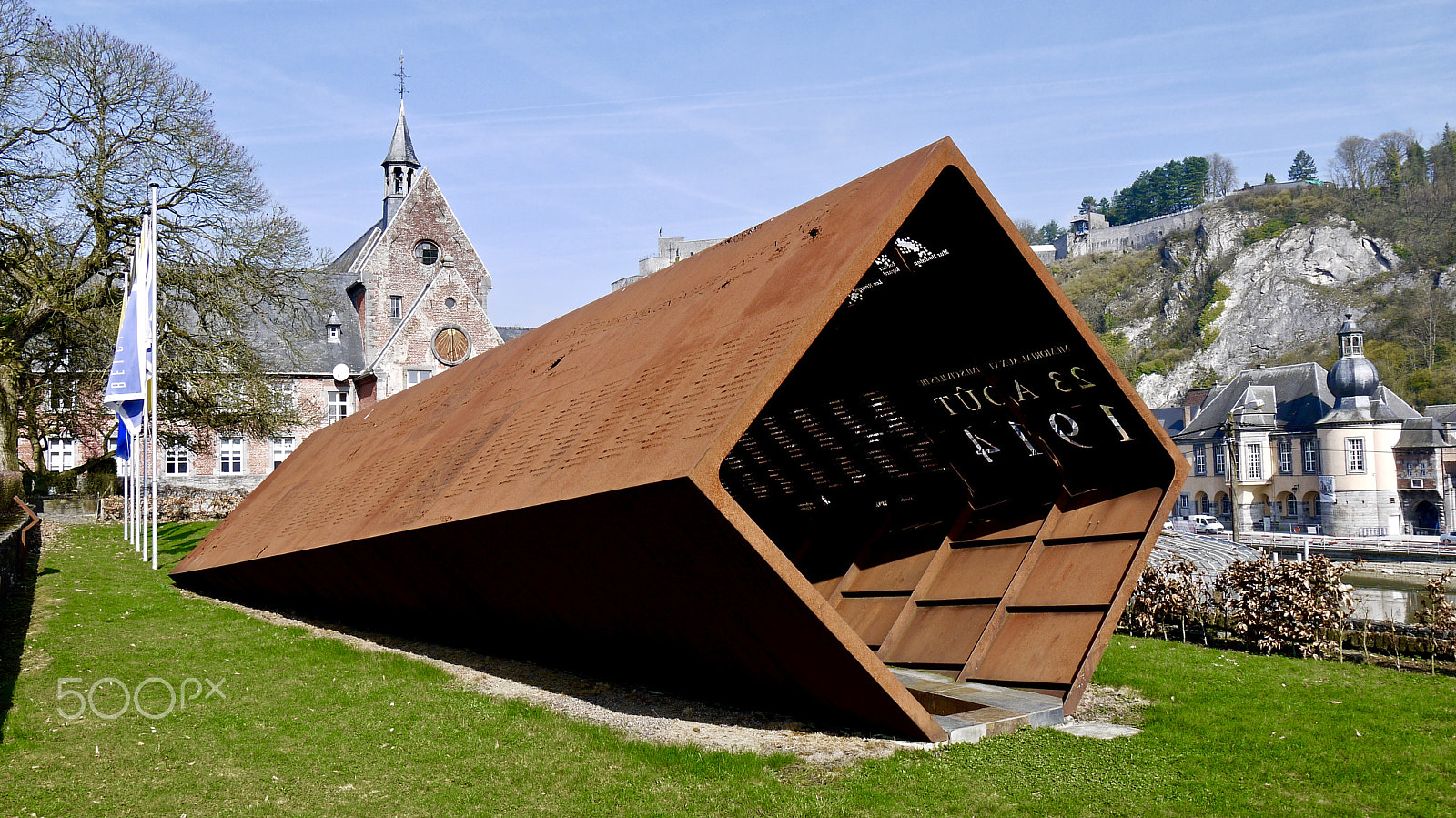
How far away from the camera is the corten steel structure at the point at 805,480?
6.96 meters

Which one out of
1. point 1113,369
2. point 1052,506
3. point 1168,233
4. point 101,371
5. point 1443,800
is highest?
point 1168,233

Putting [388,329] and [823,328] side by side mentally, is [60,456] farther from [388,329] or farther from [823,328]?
[823,328]

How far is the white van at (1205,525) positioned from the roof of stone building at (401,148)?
5284 cm

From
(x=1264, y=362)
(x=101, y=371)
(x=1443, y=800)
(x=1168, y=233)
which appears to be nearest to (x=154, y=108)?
(x=101, y=371)

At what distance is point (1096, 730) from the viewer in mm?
7941

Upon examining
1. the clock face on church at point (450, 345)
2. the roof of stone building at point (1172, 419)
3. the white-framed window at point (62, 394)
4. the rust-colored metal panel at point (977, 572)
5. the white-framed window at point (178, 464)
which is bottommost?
the rust-colored metal panel at point (977, 572)

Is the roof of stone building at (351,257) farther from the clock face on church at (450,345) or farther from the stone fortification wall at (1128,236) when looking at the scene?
the stone fortification wall at (1128,236)

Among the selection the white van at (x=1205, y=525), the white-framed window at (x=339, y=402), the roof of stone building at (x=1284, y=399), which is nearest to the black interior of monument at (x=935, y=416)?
the white-framed window at (x=339, y=402)

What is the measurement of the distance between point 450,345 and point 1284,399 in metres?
59.6

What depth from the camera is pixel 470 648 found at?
11922 mm

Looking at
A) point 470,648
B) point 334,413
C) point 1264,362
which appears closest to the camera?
point 470,648

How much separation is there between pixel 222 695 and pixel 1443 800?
340 inches

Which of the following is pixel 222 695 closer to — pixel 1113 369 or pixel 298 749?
pixel 298 749

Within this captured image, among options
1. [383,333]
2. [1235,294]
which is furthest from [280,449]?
[1235,294]
